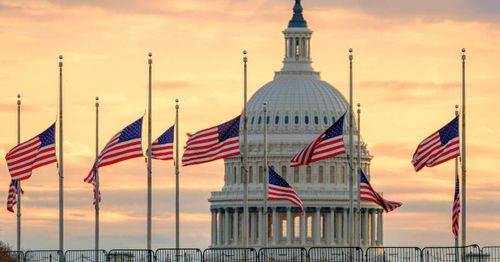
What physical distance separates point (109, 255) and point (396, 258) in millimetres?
16031

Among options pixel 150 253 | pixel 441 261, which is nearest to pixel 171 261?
pixel 150 253

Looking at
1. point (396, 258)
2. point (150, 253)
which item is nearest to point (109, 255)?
point (150, 253)

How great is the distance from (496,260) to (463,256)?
1.89m

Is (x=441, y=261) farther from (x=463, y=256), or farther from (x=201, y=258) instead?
(x=201, y=258)

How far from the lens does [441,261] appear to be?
19862 centimetres

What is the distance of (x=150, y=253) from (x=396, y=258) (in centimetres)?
1372

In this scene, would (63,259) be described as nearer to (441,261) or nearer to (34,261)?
(34,261)

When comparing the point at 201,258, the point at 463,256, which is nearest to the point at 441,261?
the point at 463,256

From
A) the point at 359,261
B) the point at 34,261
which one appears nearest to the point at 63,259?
the point at 34,261

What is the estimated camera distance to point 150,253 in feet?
648

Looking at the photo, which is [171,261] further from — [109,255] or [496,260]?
[496,260]

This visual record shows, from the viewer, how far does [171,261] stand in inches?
7854

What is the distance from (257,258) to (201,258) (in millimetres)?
3556

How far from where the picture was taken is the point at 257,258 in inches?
7800
